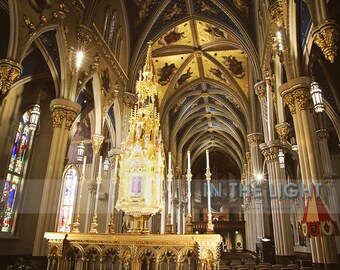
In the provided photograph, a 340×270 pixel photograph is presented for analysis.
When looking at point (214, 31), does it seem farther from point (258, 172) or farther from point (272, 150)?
point (258, 172)

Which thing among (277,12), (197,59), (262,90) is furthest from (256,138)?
(277,12)

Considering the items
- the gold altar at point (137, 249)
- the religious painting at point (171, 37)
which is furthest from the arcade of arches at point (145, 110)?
the religious painting at point (171, 37)

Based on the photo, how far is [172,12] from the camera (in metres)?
15.1

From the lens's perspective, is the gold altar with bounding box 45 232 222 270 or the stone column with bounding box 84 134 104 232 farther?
the stone column with bounding box 84 134 104 232

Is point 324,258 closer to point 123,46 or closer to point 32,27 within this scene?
point 32,27

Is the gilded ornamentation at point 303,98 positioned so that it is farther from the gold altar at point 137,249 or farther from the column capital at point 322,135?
the column capital at point 322,135

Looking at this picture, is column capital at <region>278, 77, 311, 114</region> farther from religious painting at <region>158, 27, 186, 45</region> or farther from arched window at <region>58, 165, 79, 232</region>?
arched window at <region>58, 165, 79, 232</region>

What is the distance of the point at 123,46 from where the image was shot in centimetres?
1417

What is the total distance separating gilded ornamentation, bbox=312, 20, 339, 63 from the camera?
5801 mm

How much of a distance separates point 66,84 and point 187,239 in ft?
21.3

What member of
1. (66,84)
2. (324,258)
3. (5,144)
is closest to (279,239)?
(324,258)

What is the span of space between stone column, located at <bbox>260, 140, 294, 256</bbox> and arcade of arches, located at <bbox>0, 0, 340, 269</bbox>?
0.05 metres

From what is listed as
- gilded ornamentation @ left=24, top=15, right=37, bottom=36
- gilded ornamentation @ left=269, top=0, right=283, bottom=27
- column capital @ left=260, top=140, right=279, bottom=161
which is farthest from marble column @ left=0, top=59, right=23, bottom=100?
column capital @ left=260, top=140, right=279, bottom=161

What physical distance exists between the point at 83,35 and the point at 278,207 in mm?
9117
